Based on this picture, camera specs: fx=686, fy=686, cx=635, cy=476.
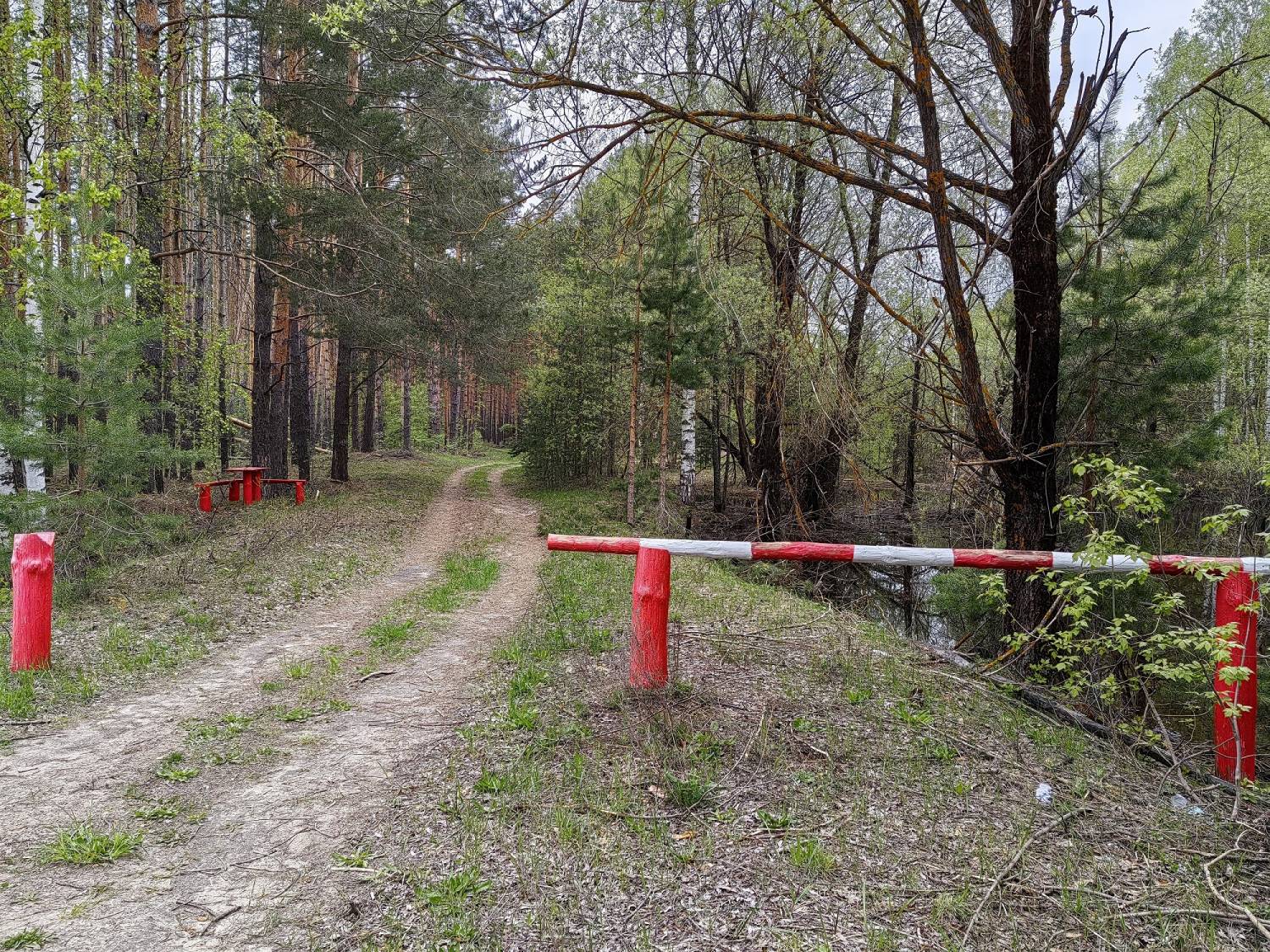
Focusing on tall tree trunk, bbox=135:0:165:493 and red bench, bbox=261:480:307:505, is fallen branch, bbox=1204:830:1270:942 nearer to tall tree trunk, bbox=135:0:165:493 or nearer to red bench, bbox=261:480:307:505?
tall tree trunk, bbox=135:0:165:493

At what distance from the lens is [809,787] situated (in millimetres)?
3514

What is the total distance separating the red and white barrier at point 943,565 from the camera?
14.0 ft

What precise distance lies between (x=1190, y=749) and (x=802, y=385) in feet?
23.7

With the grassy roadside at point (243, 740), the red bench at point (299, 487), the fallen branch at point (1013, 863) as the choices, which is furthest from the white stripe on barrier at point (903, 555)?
the red bench at point (299, 487)

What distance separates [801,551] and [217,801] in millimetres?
3576

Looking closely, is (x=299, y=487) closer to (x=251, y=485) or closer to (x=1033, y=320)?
(x=251, y=485)

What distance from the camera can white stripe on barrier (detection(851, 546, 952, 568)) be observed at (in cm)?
446

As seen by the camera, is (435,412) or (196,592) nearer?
(196,592)

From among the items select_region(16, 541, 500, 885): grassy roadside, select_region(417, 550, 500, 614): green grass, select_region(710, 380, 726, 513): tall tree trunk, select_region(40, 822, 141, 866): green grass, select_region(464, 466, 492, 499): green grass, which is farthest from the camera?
select_region(464, 466, 492, 499): green grass

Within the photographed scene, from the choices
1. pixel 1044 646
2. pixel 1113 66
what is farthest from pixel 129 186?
pixel 1044 646

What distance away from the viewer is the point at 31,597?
5398 millimetres

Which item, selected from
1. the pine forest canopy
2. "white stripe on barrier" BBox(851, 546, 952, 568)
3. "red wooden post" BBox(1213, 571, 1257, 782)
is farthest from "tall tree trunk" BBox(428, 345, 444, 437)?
"red wooden post" BBox(1213, 571, 1257, 782)

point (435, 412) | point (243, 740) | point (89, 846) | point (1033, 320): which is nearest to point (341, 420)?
point (435, 412)

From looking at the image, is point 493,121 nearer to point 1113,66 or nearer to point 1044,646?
point 1113,66
